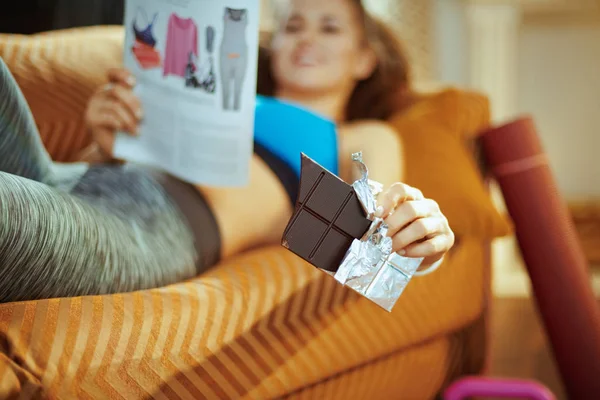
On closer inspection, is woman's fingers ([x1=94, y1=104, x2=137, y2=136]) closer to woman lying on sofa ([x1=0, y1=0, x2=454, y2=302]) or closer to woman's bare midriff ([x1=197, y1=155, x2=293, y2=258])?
woman lying on sofa ([x1=0, y1=0, x2=454, y2=302])

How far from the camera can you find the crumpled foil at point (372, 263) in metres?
0.43

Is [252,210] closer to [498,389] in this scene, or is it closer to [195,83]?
[195,83]

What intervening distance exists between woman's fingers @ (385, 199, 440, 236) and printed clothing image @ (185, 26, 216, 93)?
323 millimetres

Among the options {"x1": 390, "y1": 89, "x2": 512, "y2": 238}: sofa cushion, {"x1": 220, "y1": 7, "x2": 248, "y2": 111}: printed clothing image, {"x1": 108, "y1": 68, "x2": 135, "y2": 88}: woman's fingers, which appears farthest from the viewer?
{"x1": 390, "y1": 89, "x2": 512, "y2": 238}: sofa cushion

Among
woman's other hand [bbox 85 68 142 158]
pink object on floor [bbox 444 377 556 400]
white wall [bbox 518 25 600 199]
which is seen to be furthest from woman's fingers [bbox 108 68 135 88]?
white wall [bbox 518 25 600 199]

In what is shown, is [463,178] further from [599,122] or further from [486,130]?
[599,122]

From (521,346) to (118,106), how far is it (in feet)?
4.15

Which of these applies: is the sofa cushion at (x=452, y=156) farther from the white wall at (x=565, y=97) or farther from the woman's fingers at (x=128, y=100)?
the white wall at (x=565, y=97)

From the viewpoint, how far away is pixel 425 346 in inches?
33.9

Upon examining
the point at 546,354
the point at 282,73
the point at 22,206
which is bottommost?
the point at 546,354

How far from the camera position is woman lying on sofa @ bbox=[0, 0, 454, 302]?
1.55 feet

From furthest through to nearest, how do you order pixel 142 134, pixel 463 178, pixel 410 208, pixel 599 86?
pixel 599 86 < pixel 463 178 < pixel 142 134 < pixel 410 208

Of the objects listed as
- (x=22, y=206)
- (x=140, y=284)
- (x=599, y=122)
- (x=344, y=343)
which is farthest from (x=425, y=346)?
(x=599, y=122)

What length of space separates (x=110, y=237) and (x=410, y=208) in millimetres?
322
